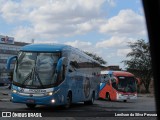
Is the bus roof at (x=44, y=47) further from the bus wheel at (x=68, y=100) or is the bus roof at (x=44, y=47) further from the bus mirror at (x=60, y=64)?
the bus wheel at (x=68, y=100)

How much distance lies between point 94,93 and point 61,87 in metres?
8.09

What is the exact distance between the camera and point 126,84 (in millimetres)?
30953

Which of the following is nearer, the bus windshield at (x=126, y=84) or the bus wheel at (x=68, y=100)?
the bus wheel at (x=68, y=100)

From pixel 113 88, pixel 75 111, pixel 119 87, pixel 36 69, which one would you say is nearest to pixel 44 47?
pixel 36 69

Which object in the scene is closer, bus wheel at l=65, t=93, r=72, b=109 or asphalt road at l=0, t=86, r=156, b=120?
asphalt road at l=0, t=86, r=156, b=120

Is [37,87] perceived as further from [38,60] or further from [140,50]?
[140,50]

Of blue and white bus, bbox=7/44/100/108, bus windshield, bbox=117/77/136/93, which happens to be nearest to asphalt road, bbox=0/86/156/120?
blue and white bus, bbox=7/44/100/108

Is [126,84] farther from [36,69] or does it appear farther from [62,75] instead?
[36,69]

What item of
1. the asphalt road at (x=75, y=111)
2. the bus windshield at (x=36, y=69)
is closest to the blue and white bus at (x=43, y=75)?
the bus windshield at (x=36, y=69)

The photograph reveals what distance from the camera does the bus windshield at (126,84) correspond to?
101 feet

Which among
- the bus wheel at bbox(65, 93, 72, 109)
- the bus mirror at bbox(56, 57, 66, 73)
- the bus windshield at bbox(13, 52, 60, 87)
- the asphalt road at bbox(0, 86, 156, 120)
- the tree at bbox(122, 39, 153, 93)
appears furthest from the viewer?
the tree at bbox(122, 39, 153, 93)

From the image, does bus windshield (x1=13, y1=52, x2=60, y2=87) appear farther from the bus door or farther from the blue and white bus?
the bus door

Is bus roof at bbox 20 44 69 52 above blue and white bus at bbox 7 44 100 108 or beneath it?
above

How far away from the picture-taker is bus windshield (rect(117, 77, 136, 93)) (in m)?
30.7
